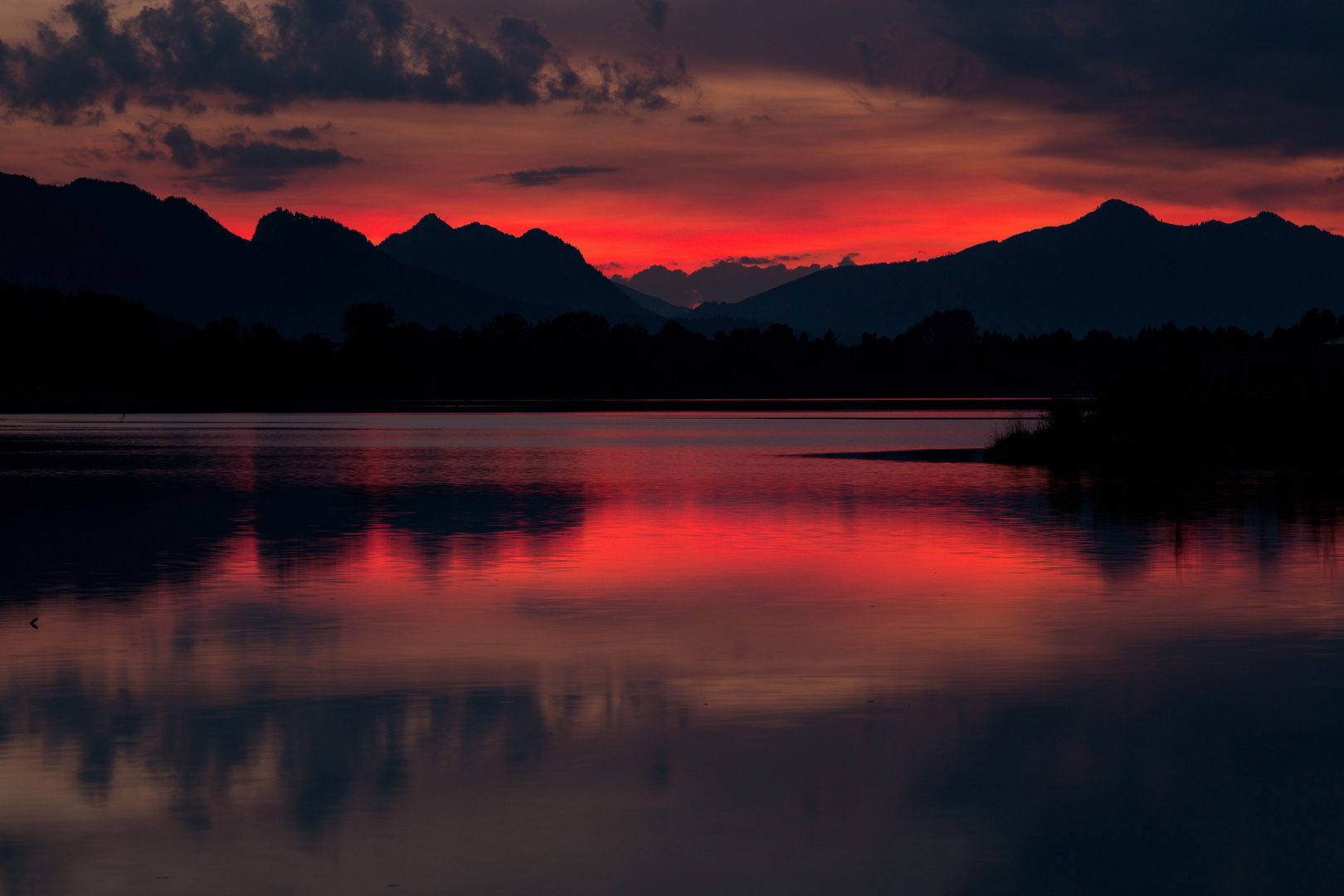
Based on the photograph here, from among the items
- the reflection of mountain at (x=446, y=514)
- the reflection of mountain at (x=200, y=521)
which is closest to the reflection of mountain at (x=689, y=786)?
the reflection of mountain at (x=446, y=514)

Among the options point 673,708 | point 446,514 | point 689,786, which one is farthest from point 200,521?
point 689,786

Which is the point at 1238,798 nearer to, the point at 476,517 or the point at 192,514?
the point at 476,517

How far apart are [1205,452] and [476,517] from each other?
33.8m

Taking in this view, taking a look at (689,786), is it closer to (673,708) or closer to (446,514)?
(673,708)

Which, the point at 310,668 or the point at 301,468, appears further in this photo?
the point at 301,468

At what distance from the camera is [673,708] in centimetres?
1402

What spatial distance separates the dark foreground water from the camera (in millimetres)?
9711

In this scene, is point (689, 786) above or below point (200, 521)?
below

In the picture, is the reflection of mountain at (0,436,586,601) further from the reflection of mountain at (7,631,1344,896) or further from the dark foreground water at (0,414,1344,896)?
the reflection of mountain at (7,631,1344,896)

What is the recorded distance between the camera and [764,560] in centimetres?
2639

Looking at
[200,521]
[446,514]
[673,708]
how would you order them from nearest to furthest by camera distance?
[673,708] < [200,521] < [446,514]

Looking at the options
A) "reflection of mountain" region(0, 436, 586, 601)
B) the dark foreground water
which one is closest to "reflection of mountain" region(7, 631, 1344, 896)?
the dark foreground water

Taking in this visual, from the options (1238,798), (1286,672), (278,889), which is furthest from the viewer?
(1286,672)

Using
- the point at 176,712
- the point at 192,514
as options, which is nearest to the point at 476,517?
the point at 192,514
